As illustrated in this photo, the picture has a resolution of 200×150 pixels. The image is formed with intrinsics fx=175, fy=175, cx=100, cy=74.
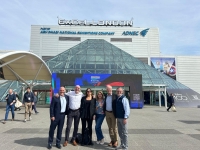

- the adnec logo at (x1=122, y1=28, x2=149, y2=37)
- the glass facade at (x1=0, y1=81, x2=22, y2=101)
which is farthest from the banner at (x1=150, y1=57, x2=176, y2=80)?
the glass facade at (x1=0, y1=81, x2=22, y2=101)

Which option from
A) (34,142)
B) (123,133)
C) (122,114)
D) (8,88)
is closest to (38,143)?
(34,142)

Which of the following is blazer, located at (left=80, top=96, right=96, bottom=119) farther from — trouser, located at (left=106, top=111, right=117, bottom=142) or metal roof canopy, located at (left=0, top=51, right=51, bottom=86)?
metal roof canopy, located at (left=0, top=51, right=51, bottom=86)

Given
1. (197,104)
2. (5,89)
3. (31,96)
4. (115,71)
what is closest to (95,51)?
(115,71)

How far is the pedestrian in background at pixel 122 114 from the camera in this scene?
4.36 metres

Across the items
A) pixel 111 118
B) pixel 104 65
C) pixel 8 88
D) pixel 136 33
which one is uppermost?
pixel 136 33

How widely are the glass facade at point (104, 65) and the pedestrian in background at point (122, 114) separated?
16516 millimetres

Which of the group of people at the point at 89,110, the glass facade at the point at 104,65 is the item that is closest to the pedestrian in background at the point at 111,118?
the group of people at the point at 89,110

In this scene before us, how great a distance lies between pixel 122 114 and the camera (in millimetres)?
4453

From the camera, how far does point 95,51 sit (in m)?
26.7

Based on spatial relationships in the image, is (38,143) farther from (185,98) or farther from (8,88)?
(185,98)

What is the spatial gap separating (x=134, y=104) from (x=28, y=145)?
47.6ft

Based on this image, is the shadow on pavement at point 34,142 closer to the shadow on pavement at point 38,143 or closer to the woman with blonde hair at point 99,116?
the shadow on pavement at point 38,143

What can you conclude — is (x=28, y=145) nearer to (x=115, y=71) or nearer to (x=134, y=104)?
(x=134, y=104)

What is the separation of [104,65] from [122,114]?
61.9ft
